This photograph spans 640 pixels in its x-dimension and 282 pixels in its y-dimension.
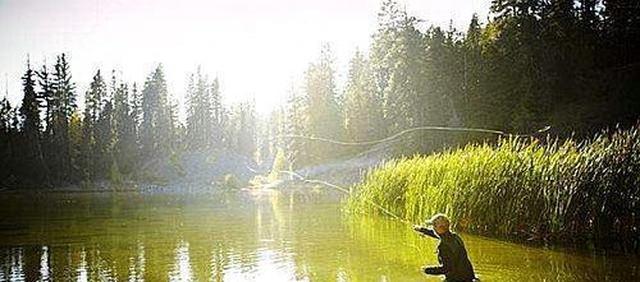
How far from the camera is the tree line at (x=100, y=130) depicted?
88500 mm

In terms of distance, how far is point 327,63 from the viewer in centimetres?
8475

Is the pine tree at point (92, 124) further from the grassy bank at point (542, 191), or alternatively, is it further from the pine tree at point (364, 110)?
the grassy bank at point (542, 191)

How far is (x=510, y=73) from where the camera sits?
5950 centimetres

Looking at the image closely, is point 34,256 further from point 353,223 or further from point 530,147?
point 530,147

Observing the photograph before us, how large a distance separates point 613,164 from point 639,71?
4491cm

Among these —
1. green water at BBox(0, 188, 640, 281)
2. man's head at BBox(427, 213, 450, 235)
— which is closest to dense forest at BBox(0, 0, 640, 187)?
green water at BBox(0, 188, 640, 281)

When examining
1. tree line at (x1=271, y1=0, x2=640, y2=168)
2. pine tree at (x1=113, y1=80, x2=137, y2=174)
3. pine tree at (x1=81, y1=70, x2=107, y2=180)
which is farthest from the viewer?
pine tree at (x1=113, y1=80, x2=137, y2=174)

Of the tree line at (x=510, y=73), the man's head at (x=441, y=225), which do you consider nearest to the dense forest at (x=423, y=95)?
the tree line at (x=510, y=73)

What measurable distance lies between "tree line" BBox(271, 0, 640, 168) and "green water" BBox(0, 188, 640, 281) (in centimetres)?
3422

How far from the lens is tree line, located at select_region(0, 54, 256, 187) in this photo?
290 ft

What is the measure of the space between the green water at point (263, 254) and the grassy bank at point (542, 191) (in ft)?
3.09

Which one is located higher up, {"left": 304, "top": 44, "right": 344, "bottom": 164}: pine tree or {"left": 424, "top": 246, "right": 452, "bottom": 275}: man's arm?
{"left": 304, "top": 44, "right": 344, "bottom": 164}: pine tree

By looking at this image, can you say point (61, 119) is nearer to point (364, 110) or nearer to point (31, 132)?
point (31, 132)

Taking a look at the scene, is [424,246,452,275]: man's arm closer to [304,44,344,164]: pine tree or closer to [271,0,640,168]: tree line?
[271,0,640,168]: tree line
